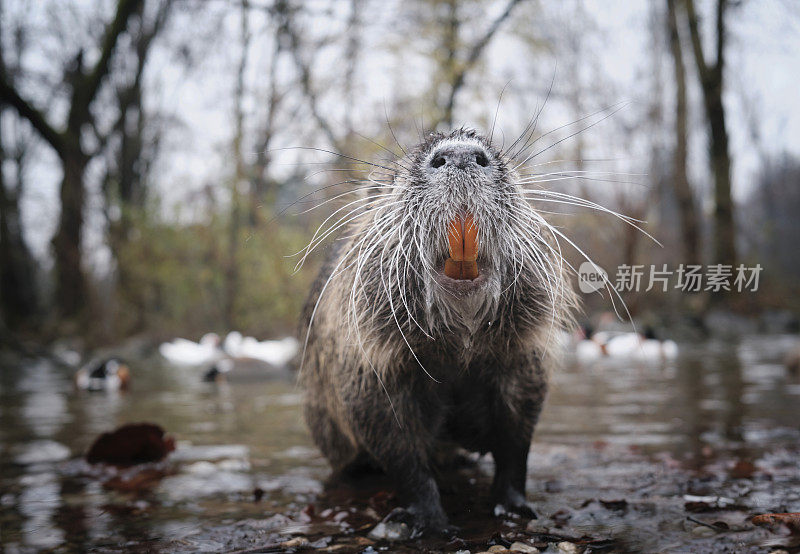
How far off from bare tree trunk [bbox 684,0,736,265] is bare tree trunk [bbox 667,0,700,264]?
953 mm

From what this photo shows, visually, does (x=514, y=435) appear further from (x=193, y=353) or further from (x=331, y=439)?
A: (x=193, y=353)

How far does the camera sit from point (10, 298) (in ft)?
53.6

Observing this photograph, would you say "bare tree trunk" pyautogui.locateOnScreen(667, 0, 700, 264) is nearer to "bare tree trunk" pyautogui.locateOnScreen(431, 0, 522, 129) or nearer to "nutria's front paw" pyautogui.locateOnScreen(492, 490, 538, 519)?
"bare tree trunk" pyautogui.locateOnScreen(431, 0, 522, 129)

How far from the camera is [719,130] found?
14.1 meters

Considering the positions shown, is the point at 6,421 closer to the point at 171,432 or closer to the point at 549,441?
the point at 171,432

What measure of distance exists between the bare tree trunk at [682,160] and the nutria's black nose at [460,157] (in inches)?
563

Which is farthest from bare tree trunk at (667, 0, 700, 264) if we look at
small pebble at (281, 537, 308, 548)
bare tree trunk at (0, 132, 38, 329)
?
bare tree trunk at (0, 132, 38, 329)

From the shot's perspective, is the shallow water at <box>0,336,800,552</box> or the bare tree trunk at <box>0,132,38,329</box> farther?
the bare tree trunk at <box>0,132,38,329</box>

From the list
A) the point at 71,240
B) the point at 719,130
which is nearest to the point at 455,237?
the point at 71,240

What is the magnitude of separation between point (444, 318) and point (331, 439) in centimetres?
114

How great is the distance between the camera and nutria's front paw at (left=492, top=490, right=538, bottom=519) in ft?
7.67

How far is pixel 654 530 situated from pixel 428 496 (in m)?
0.71

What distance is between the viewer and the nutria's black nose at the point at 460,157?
2.01 metres

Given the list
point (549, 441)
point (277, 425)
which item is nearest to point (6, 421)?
point (277, 425)
